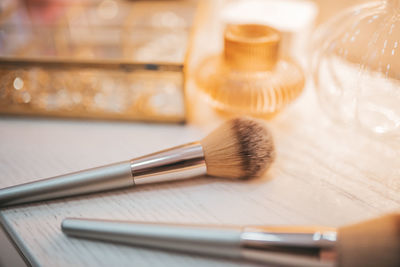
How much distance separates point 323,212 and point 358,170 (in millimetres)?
73

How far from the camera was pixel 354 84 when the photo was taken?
1.14 feet

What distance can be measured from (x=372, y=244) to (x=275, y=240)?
0.06 meters

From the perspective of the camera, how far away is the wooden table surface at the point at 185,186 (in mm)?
265

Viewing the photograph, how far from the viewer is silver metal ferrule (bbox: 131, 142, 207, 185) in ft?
0.99

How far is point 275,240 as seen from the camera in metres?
0.23

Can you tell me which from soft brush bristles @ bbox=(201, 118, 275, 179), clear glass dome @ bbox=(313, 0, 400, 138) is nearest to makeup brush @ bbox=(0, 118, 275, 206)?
soft brush bristles @ bbox=(201, 118, 275, 179)

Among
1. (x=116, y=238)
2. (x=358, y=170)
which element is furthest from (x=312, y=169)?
(x=116, y=238)

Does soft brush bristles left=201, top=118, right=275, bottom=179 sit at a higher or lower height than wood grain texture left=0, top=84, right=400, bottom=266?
higher

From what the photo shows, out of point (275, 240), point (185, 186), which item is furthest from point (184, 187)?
point (275, 240)

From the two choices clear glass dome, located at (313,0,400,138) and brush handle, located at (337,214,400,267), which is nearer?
brush handle, located at (337,214,400,267)

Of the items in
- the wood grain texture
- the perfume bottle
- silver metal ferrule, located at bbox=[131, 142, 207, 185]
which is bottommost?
the wood grain texture

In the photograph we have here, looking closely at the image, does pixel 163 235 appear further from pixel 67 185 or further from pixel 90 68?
pixel 90 68

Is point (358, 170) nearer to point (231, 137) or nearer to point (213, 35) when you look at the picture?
point (231, 137)

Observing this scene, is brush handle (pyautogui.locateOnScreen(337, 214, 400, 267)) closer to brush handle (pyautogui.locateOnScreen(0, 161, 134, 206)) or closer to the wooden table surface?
the wooden table surface
